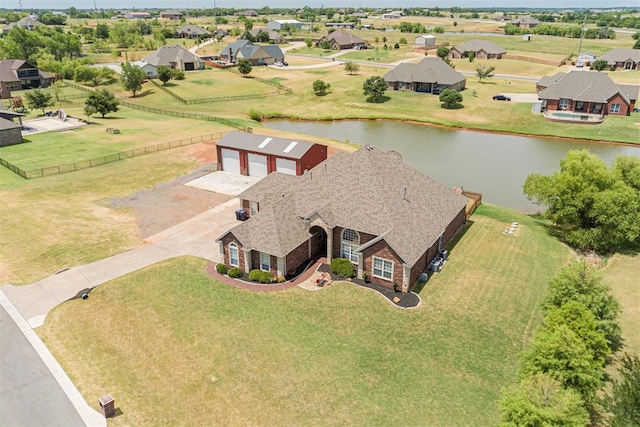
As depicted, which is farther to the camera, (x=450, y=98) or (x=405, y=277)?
(x=450, y=98)

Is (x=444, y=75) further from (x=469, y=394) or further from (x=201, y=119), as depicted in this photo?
(x=469, y=394)

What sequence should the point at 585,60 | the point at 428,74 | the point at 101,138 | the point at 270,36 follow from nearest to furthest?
the point at 101,138 < the point at 428,74 < the point at 585,60 < the point at 270,36

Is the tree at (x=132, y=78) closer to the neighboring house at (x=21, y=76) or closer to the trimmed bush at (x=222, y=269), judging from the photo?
the neighboring house at (x=21, y=76)

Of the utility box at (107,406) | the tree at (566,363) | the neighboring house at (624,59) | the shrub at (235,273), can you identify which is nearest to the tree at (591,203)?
the tree at (566,363)

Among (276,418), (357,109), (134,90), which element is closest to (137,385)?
(276,418)

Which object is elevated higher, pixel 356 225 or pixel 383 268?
pixel 356 225

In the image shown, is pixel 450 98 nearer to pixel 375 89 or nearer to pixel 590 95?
pixel 375 89

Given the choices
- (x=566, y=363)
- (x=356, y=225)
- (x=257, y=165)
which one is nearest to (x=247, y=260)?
(x=356, y=225)
